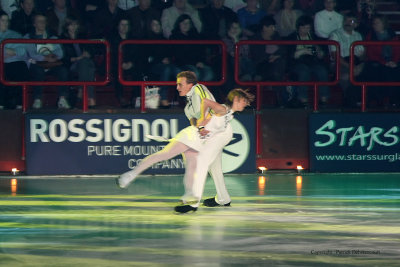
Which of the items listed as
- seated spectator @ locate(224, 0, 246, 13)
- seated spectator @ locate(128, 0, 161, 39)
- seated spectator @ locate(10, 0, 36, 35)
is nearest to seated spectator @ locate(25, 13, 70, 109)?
seated spectator @ locate(10, 0, 36, 35)

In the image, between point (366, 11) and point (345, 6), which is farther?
point (366, 11)

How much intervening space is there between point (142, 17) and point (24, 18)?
2304 millimetres

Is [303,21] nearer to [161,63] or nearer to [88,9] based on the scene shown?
[161,63]

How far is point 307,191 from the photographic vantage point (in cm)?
1645

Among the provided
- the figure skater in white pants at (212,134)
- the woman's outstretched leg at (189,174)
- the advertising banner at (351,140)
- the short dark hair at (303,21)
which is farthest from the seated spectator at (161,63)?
the woman's outstretched leg at (189,174)

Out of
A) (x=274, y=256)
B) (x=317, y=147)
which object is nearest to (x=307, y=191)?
(x=317, y=147)

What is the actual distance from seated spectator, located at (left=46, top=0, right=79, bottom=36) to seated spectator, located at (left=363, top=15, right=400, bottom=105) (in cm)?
602

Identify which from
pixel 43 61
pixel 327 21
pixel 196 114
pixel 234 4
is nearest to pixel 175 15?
pixel 234 4

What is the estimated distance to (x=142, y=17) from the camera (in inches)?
798

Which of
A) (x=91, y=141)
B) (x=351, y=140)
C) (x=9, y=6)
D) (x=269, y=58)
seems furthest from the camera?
(x=9, y=6)

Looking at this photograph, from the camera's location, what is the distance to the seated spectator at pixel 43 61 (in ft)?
63.9

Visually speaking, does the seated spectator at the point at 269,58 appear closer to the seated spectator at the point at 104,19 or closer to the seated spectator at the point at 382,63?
the seated spectator at the point at 382,63

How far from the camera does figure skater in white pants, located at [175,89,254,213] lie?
13.3 m

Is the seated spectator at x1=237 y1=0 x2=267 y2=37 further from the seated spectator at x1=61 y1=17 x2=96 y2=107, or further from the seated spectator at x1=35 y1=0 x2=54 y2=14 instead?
the seated spectator at x1=35 y1=0 x2=54 y2=14
